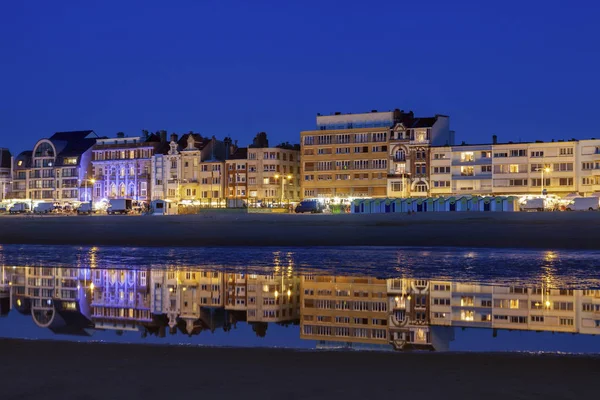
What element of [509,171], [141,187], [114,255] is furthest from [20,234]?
[141,187]

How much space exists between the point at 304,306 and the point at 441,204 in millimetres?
80158

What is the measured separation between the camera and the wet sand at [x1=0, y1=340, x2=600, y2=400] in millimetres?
7012

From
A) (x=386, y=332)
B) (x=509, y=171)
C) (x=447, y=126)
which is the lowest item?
(x=386, y=332)

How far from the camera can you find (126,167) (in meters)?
140

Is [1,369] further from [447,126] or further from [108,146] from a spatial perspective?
[108,146]

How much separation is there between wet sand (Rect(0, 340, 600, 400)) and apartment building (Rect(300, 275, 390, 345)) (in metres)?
2.21

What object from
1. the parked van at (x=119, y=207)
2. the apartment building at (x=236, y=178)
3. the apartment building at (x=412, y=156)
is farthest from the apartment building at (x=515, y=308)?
the apartment building at (x=236, y=178)

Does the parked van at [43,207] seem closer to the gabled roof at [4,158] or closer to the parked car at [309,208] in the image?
the gabled roof at [4,158]

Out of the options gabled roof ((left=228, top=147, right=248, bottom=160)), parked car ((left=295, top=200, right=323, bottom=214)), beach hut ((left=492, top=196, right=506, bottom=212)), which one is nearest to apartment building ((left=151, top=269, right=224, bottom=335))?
beach hut ((left=492, top=196, right=506, bottom=212))

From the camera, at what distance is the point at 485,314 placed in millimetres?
13125

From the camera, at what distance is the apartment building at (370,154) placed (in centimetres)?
11600

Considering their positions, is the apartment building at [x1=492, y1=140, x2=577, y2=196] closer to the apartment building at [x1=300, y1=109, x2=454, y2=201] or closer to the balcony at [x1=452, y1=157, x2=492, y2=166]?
the balcony at [x1=452, y1=157, x2=492, y2=166]

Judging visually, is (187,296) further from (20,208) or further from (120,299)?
(20,208)

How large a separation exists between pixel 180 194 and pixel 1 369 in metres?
126
